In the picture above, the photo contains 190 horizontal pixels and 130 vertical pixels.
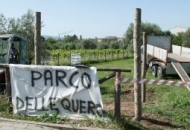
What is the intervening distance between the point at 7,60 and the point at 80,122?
5848 millimetres

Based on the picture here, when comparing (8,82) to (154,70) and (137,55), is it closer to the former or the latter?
(137,55)

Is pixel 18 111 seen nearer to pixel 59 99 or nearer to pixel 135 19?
pixel 59 99

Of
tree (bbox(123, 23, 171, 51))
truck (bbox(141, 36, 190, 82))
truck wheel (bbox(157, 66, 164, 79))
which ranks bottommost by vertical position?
truck wheel (bbox(157, 66, 164, 79))

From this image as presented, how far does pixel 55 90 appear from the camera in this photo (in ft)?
23.4

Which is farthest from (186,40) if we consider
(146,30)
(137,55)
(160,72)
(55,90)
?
(55,90)

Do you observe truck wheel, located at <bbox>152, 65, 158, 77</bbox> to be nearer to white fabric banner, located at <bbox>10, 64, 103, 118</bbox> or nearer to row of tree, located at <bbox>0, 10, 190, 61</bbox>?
row of tree, located at <bbox>0, 10, 190, 61</bbox>

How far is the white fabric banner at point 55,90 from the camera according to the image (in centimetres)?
677

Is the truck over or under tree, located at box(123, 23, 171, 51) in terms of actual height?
under

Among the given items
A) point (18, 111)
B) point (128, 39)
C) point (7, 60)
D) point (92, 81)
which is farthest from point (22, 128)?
point (128, 39)

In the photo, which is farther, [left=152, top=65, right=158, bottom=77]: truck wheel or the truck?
[left=152, top=65, right=158, bottom=77]: truck wheel

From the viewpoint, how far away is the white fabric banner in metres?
6.77

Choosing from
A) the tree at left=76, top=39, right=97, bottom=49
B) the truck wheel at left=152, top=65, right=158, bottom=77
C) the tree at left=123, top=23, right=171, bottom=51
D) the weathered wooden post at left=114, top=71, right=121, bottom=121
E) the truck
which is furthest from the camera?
the tree at left=76, top=39, right=97, bottom=49

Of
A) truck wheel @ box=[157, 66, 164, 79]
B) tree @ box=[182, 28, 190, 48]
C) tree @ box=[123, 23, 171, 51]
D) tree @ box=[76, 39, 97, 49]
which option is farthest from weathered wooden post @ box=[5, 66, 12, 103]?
tree @ box=[76, 39, 97, 49]

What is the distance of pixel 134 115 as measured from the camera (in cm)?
736
